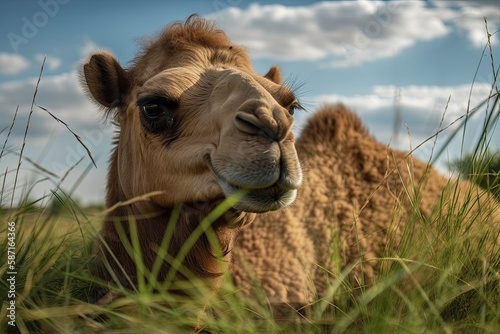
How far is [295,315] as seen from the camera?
3.78m

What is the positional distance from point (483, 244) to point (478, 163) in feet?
2.15

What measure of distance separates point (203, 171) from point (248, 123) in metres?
0.57

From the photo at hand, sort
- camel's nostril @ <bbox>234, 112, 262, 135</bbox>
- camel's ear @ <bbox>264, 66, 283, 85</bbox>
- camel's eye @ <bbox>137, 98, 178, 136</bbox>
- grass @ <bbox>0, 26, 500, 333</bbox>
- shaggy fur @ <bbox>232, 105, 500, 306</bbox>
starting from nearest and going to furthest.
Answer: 1. grass @ <bbox>0, 26, 500, 333</bbox>
2. camel's nostril @ <bbox>234, 112, 262, 135</bbox>
3. camel's eye @ <bbox>137, 98, 178, 136</bbox>
4. camel's ear @ <bbox>264, 66, 283, 85</bbox>
5. shaggy fur @ <bbox>232, 105, 500, 306</bbox>

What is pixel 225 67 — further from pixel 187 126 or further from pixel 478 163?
pixel 478 163

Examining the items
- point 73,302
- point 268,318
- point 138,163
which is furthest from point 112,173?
point 268,318

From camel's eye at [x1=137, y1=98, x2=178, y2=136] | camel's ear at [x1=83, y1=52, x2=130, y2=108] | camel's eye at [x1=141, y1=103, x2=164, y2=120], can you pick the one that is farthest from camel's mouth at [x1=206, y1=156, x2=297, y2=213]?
camel's ear at [x1=83, y1=52, x2=130, y2=108]

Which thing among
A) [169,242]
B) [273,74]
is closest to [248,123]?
[169,242]

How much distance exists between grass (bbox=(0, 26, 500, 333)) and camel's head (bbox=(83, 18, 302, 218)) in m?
0.40

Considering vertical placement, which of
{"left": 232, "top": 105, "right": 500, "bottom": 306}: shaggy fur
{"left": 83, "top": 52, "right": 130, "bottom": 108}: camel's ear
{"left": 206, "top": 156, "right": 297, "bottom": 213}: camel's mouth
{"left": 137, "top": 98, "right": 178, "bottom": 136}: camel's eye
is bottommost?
{"left": 232, "top": 105, "right": 500, "bottom": 306}: shaggy fur

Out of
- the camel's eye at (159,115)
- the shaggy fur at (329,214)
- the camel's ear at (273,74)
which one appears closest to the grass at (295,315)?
the camel's eye at (159,115)

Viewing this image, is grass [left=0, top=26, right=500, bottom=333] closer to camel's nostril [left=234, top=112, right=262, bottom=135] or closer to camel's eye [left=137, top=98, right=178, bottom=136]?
camel's nostril [left=234, top=112, right=262, bottom=135]

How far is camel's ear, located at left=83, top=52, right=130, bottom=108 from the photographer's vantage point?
17.1ft

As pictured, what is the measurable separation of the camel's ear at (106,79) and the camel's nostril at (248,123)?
1.73 metres

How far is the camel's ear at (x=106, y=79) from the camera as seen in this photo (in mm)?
5227
